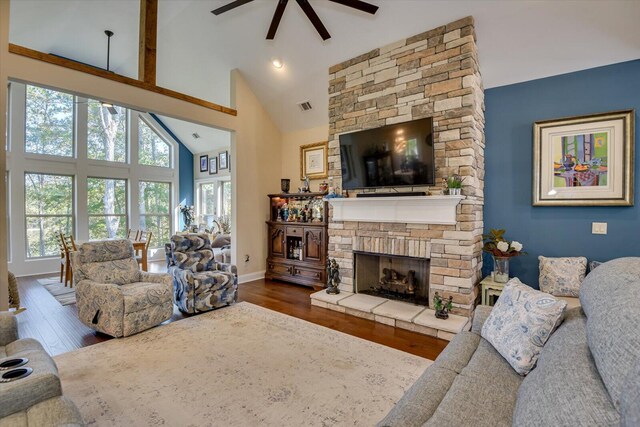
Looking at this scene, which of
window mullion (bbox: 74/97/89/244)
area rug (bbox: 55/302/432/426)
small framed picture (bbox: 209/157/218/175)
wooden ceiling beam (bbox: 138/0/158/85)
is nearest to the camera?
area rug (bbox: 55/302/432/426)

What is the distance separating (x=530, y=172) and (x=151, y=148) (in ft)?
28.5

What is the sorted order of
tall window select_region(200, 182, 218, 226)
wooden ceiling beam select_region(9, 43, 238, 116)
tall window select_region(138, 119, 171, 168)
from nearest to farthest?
wooden ceiling beam select_region(9, 43, 238, 116)
tall window select_region(138, 119, 171, 168)
tall window select_region(200, 182, 218, 226)

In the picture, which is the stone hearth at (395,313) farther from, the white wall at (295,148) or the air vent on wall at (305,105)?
the air vent on wall at (305,105)

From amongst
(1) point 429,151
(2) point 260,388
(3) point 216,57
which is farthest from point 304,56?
(2) point 260,388

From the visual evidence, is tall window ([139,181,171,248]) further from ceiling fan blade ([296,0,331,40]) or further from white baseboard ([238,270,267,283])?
ceiling fan blade ([296,0,331,40])

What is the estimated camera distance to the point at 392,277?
14.3ft

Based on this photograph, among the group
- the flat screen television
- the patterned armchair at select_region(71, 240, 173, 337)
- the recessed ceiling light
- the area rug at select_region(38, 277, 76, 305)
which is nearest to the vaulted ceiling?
the recessed ceiling light

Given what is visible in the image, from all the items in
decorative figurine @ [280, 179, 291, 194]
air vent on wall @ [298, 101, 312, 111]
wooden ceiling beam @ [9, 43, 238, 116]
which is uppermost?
air vent on wall @ [298, 101, 312, 111]

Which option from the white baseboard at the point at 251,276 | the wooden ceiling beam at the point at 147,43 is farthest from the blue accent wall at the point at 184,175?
the wooden ceiling beam at the point at 147,43

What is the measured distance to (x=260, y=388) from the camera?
7.55 ft

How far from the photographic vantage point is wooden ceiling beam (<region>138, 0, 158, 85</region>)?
14.1 ft

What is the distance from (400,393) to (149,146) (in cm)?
867

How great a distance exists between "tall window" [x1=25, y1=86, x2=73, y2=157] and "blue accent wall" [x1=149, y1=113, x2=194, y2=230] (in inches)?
96.5

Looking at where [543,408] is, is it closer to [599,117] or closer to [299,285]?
[599,117]
